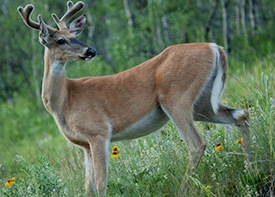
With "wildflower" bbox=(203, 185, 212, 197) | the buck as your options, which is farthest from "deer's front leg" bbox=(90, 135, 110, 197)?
"wildflower" bbox=(203, 185, 212, 197)

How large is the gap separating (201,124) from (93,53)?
1.51 meters

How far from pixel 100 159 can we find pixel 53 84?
1.03 metres

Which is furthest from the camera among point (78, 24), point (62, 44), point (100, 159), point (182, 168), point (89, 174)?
point (78, 24)

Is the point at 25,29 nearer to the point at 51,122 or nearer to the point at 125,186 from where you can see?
the point at 51,122

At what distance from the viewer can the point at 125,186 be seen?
228 inches

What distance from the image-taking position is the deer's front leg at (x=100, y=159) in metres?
6.42

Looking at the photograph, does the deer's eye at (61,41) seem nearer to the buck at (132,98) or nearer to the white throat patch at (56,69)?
the buck at (132,98)

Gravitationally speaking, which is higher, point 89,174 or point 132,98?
point 132,98

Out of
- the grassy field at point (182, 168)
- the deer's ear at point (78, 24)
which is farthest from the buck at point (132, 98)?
the deer's ear at point (78, 24)

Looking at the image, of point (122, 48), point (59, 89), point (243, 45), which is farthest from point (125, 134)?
point (243, 45)

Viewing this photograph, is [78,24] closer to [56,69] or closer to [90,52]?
[56,69]

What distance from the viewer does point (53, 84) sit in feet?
23.4

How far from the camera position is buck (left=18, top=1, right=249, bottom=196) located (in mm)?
6516

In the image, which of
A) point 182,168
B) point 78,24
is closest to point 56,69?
point 78,24
